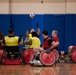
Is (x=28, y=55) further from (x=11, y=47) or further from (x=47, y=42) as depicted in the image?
(x=47, y=42)

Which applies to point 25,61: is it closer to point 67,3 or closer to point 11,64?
point 11,64

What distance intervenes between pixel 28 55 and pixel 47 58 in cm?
107

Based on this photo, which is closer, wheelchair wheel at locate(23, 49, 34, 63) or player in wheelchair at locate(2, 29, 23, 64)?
player in wheelchair at locate(2, 29, 23, 64)

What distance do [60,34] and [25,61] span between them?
17.0 ft

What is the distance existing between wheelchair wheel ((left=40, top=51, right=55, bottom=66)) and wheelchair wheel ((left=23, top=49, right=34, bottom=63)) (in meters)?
0.91

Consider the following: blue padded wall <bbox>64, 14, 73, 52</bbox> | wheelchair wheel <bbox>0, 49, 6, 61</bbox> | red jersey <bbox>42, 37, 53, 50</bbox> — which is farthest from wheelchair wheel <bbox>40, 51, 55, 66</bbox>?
blue padded wall <bbox>64, 14, 73, 52</bbox>

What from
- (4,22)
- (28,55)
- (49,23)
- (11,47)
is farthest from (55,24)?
(11,47)

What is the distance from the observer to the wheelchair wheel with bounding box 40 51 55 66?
32.0 feet

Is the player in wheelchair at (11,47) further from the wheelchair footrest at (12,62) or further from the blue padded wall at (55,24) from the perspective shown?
the blue padded wall at (55,24)

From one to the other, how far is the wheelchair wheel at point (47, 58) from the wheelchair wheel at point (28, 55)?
91 cm

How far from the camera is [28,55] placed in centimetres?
1059

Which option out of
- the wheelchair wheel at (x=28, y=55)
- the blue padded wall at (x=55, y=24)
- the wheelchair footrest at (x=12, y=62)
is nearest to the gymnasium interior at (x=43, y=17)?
the blue padded wall at (x=55, y=24)

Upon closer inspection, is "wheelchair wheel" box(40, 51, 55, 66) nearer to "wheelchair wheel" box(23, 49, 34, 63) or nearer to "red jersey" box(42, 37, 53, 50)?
"red jersey" box(42, 37, 53, 50)

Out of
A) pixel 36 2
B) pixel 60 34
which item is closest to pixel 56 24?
pixel 60 34
